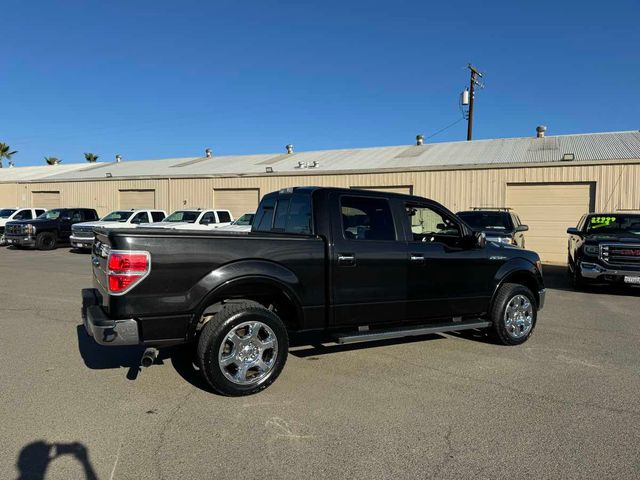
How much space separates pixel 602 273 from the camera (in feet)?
34.1

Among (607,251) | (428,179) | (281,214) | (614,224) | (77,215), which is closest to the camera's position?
(281,214)

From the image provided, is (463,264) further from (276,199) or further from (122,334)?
(122,334)

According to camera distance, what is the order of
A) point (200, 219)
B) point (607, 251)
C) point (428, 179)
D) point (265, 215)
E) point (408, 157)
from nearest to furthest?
point (265, 215) < point (607, 251) < point (200, 219) < point (428, 179) < point (408, 157)

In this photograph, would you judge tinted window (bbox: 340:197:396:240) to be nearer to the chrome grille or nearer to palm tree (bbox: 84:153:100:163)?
the chrome grille

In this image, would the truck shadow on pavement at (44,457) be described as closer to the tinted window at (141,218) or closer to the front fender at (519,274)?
the front fender at (519,274)

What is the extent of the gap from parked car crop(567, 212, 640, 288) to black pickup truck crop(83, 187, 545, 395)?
4923mm

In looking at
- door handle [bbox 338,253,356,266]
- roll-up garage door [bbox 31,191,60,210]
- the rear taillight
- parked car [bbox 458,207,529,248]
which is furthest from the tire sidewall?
roll-up garage door [bbox 31,191,60,210]

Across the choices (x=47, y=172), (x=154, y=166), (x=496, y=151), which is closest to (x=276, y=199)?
(x=496, y=151)

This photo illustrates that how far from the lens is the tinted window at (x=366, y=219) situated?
5137mm

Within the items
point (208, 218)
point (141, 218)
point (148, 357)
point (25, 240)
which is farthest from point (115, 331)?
point (25, 240)

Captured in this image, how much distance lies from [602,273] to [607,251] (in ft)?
1.54

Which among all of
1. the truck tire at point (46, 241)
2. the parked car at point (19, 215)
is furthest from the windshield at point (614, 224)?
the parked car at point (19, 215)

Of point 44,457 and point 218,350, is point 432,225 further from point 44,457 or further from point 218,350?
point 44,457

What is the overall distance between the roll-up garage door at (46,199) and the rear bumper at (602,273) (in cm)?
2949
